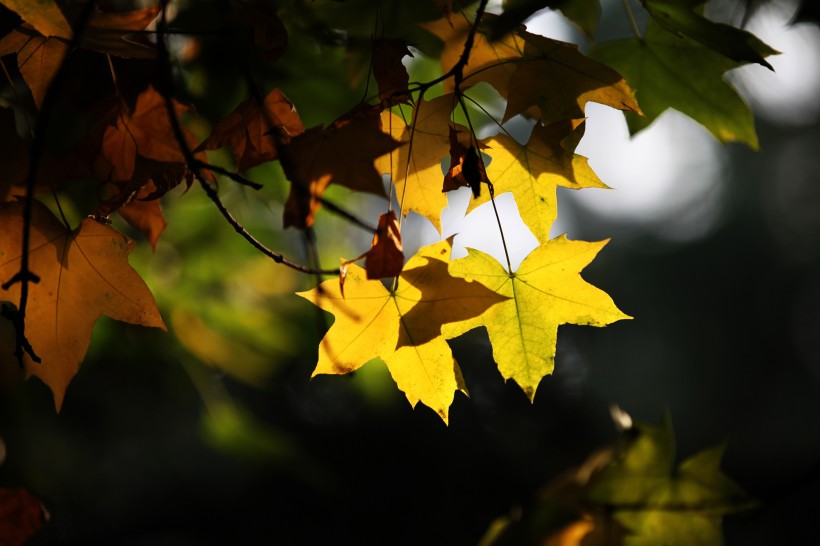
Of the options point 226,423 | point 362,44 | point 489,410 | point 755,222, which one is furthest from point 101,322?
point 755,222

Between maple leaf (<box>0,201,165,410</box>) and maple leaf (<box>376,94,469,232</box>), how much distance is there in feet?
0.77

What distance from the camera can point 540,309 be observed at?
0.56m

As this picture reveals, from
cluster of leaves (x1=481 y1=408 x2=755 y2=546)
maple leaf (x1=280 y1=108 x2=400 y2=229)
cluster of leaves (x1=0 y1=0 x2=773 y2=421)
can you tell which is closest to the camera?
maple leaf (x1=280 y1=108 x2=400 y2=229)

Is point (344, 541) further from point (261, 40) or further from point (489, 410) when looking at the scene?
point (261, 40)

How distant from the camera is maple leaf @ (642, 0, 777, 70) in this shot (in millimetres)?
466

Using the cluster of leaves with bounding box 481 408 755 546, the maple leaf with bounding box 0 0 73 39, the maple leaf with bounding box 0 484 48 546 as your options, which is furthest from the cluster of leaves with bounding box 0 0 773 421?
the cluster of leaves with bounding box 481 408 755 546

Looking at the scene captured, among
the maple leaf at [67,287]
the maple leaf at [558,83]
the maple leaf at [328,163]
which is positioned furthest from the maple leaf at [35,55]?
the maple leaf at [558,83]

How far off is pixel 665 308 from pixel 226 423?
701 centimetres

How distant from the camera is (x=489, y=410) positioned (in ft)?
14.0

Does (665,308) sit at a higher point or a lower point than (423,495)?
lower

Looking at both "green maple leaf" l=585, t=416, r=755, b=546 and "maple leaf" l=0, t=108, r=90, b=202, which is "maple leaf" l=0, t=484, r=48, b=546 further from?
"green maple leaf" l=585, t=416, r=755, b=546

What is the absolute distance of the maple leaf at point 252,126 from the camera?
1.70 ft

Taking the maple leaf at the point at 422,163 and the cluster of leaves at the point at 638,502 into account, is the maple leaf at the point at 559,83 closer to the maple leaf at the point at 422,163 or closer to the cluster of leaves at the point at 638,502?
the maple leaf at the point at 422,163

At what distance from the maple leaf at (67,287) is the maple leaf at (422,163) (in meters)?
0.23
